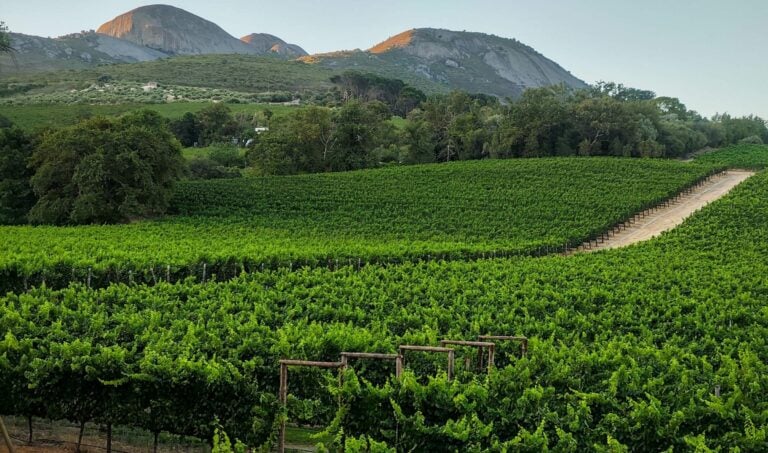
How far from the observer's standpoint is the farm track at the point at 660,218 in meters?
49.8

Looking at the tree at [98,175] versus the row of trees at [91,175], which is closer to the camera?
the tree at [98,175]

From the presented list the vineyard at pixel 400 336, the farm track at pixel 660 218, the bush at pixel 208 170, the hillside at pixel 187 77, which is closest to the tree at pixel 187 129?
the bush at pixel 208 170

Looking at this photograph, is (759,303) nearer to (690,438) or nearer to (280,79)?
(690,438)

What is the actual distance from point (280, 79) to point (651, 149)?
12430 centimetres

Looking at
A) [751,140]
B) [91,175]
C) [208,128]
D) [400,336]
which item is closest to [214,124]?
[208,128]

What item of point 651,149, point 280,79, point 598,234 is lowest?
point 598,234

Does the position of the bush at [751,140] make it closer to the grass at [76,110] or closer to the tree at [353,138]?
the tree at [353,138]

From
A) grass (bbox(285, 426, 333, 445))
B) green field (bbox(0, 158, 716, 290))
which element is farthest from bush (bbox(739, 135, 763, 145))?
grass (bbox(285, 426, 333, 445))

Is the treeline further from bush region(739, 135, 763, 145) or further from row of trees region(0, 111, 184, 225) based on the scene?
row of trees region(0, 111, 184, 225)

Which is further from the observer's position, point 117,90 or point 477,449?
point 117,90

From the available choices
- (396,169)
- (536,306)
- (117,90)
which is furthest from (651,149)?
(117,90)

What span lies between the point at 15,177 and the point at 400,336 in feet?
154

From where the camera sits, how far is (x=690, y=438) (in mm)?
9555

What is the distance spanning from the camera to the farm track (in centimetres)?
4975
